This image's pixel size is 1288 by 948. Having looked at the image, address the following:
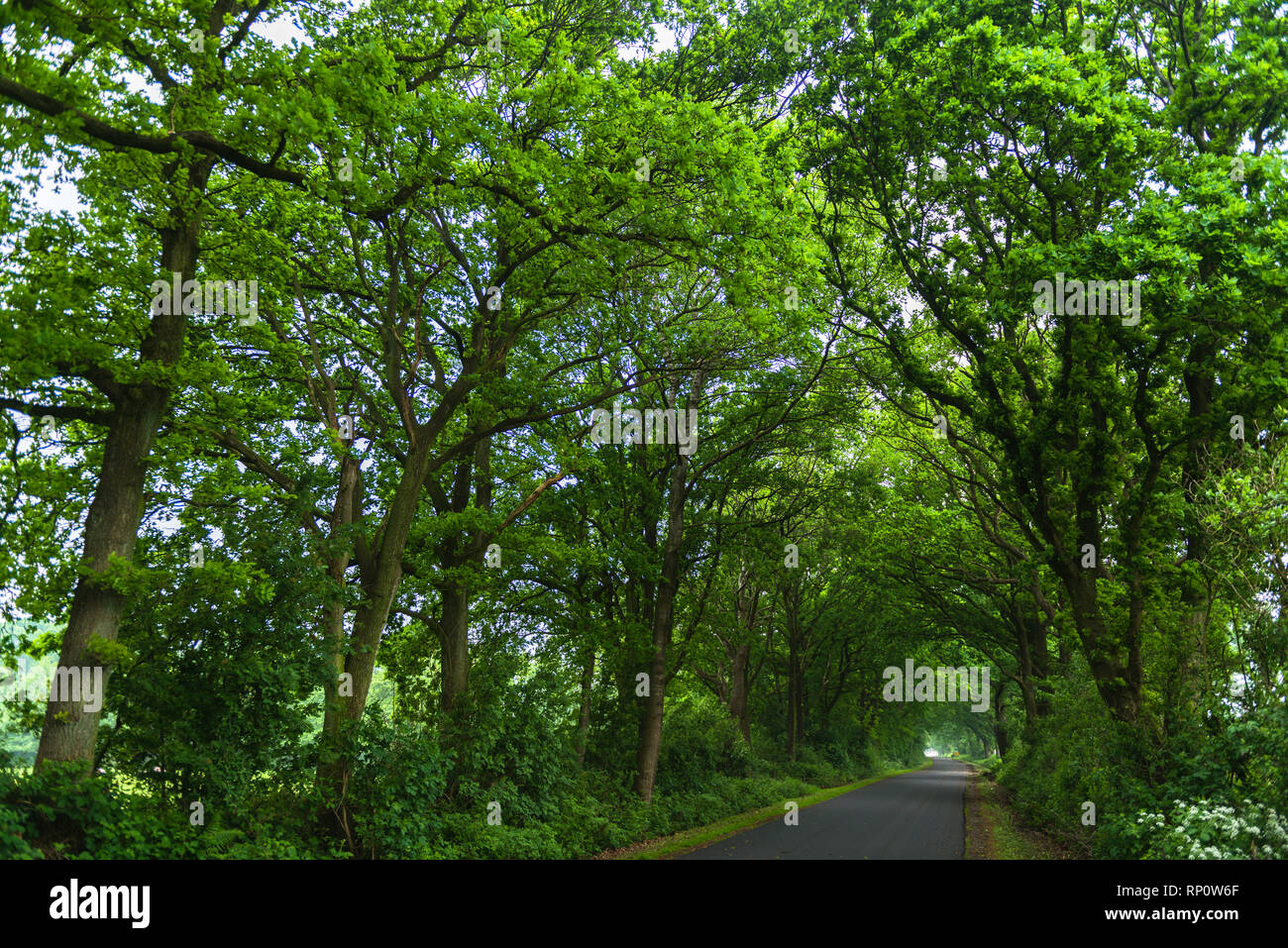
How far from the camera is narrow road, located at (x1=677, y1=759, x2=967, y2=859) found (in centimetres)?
1397

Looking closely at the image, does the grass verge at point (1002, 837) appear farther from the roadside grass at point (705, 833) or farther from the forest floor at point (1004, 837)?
the roadside grass at point (705, 833)

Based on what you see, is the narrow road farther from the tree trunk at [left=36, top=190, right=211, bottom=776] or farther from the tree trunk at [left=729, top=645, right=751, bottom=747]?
the tree trunk at [left=36, top=190, right=211, bottom=776]

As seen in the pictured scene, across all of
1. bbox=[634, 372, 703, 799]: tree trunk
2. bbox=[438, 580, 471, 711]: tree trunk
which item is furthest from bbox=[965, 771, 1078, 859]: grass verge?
bbox=[438, 580, 471, 711]: tree trunk

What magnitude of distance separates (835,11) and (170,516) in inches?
575

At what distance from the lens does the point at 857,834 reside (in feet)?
55.3

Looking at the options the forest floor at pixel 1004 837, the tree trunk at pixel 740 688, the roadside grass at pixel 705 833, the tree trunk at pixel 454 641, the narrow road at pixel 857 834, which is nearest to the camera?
the forest floor at pixel 1004 837

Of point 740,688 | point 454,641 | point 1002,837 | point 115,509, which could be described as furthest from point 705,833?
point 115,509

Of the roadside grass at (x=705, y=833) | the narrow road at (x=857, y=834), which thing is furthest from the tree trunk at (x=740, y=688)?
Answer: the narrow road at (x=857, y=834)

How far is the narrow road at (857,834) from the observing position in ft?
45.8

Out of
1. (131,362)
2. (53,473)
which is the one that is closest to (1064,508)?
(131,362)

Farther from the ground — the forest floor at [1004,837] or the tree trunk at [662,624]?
the tree trunk at [662,624]

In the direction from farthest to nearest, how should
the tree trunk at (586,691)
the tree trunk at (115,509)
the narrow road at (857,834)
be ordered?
the tree trunk at (586,691)
the narrow road at (857,834)
the tree trunk at (115,509)

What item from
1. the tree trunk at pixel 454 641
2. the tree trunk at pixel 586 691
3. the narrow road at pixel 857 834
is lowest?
the narrow road at pixel 857 834

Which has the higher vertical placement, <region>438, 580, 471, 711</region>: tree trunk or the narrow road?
<region>438, 580, 471, 711</region>: tree trunk
